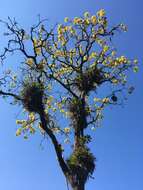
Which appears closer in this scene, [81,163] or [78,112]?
[81,163]

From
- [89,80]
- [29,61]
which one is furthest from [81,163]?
[29,61]

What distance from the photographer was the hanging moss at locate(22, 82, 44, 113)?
24.8m

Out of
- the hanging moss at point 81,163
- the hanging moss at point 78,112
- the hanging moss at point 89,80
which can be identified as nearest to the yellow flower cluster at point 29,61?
the hanging moss at point 89,80

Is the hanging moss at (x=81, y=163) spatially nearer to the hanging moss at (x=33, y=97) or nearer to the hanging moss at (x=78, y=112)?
the hanging moss at (x=78, y=112)

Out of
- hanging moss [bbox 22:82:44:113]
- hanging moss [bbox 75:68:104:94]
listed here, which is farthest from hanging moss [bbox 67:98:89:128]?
hanging moss [bbox 22:82:44:113]

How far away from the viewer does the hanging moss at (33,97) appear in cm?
2480

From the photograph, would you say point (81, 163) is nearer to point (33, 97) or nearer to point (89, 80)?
point (33, 97)

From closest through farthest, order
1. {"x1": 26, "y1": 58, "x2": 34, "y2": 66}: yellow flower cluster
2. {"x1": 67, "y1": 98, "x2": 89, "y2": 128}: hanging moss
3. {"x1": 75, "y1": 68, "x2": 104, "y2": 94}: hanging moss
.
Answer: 1. {"x1": 67, "y1": 98, "x2": 89, "y2": 128}: hanging moss
2. {"x1": 75, "y1": 68, "x2": 104, "y2": 94}: hanging moss
3. {"x1": 26, "y1": 58, "x2": 34, "y2": 66}: yellow flower cluster

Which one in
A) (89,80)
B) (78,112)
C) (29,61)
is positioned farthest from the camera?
(29,61)

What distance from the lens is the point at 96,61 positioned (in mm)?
28141

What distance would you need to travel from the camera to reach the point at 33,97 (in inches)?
980

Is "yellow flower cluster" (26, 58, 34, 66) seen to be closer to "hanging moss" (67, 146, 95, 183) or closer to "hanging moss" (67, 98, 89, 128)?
"hanging moss" (67, 98, 89, 128)

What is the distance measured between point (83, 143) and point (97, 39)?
6661 millimetres

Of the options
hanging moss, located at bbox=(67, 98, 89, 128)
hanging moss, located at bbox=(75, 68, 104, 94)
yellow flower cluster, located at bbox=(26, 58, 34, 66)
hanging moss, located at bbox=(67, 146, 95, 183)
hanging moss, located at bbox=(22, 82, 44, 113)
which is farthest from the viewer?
yellow flower cluster, located at bbox=(26, 58, 34, 66)
